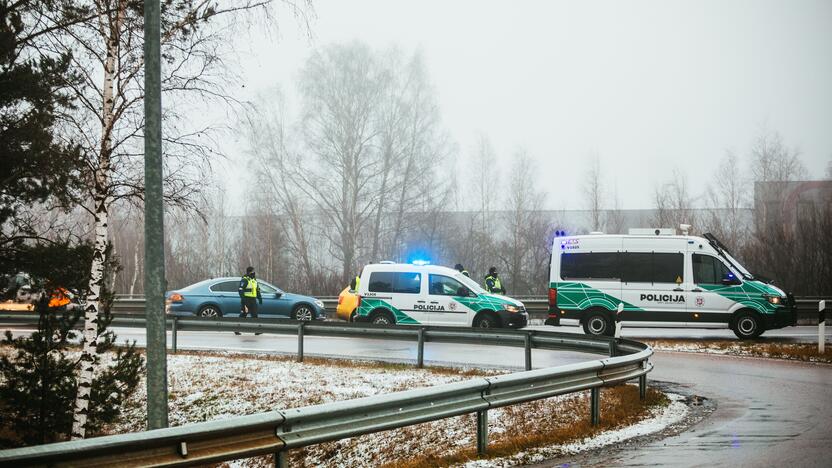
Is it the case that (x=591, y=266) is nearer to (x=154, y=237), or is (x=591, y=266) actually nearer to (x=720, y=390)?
(x=720, y=390)

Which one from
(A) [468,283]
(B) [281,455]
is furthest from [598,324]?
(B) [281,455]

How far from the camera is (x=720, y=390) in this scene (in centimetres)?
1236

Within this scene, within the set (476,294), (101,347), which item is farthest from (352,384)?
(476,294)

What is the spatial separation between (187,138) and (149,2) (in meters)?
4.05

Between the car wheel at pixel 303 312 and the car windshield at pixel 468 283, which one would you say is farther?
the car wheel at pixel 303 312

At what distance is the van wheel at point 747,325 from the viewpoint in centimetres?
1934

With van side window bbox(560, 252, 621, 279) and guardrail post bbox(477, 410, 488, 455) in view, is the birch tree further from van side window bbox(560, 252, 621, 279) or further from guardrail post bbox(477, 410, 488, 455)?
van side window bbox(560, 252, 621, 279)

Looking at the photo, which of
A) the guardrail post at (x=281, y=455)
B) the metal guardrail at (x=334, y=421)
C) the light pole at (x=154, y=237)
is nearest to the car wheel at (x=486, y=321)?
the metal guardrail at (x=334, y=421)

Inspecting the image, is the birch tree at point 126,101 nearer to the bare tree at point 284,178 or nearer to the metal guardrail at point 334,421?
the metal guardrail at point 334,421

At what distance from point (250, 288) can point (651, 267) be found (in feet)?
34.6

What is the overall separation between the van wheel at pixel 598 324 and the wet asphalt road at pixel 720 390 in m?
1.44

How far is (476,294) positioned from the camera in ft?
67.1

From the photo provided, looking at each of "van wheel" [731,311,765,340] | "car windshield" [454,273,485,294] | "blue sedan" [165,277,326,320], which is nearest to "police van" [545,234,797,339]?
"van wheel" [731,311,765,340]

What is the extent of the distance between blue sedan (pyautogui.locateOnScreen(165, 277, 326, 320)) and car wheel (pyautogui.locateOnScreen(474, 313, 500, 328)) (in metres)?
5.65
